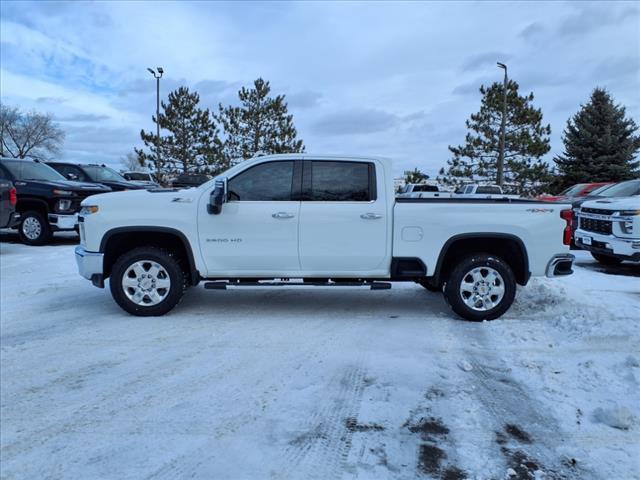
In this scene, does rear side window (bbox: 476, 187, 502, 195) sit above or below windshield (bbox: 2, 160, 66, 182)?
above

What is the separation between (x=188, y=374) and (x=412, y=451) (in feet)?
6.58

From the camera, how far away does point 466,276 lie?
18.1 feet

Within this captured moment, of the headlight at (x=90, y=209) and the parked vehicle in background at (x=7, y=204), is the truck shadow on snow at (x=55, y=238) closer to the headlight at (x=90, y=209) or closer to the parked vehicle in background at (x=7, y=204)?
the parked vehicle in background at (x=7, y=204)

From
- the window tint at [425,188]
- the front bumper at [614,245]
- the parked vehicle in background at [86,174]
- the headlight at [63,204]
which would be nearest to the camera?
the front bumper at [614,245]

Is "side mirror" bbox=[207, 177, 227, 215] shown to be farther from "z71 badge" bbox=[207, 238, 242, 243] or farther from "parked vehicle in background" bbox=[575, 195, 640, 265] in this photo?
"parked vehicle in background" bbox=[575, 195, 640, 265]

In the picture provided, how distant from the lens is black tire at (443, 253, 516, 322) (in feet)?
18.0

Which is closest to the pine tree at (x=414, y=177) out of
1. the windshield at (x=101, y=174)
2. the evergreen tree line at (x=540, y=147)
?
the evergreen tree line at (x=540, y=147)

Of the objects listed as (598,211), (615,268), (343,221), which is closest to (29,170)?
(343,221)

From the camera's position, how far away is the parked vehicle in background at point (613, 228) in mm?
8203

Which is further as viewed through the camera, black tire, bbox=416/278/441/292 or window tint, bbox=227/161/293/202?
black tire, bbox=416/278/441/292

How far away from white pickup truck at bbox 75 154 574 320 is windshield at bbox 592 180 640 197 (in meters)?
6.17

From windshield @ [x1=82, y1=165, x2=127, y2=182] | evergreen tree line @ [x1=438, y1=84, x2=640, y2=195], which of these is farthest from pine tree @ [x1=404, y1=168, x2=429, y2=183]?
windshield @ [x1=82, y1=165, x2=127, y2=182]

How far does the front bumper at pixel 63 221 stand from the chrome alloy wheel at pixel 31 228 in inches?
16.6

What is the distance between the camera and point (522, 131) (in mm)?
30641
